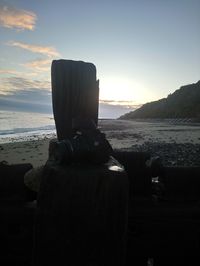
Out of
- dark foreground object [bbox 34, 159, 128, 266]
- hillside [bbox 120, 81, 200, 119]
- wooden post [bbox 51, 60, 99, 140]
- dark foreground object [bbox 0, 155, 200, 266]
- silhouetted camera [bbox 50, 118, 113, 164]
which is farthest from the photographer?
hillside [bbox 120, 81, 200, 119]

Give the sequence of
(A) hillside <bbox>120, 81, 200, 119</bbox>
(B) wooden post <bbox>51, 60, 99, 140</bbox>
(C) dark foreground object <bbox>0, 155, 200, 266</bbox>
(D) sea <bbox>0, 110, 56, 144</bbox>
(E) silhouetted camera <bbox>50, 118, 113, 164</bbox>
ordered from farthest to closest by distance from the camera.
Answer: (A) hillside <bbox>120, 81, 200, 119</bbox> < (D) sea <bbox>0, 110, 56, 144</bbox> < (B) wooden post <bbox>51, 60, 99, 140</bbox> < (C) dark foreground object <bbox>0, 155, 200, 266</bbox> < (E) silhouetted camera <bbox>50, 118, 113, 164</bbox>

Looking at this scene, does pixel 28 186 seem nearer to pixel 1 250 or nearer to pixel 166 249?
pixel 1 250

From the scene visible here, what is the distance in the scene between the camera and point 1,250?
216 centimetres

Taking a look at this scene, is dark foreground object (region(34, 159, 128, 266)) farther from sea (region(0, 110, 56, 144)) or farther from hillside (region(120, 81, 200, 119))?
hillside (region(120, 81, 200, 119))

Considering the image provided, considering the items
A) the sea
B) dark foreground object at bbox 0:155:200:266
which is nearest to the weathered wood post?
dark foreground object at bbox 0:155:200:266

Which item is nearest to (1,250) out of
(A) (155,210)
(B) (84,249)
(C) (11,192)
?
(C) (11,192)

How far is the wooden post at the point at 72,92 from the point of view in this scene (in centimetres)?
232

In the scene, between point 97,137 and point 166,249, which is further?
point 166,249

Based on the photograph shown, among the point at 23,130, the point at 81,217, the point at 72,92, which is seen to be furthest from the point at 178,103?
the point at 81,217

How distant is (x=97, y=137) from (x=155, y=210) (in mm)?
662

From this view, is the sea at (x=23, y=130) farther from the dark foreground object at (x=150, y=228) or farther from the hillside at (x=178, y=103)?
the hillside at (x=178, y=103)

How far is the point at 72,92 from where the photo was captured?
7.70 ft

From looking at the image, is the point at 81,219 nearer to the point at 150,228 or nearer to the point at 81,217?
the point at 81,217

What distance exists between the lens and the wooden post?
232cm
